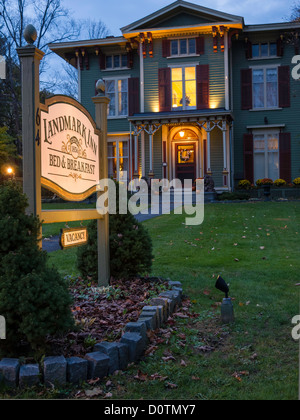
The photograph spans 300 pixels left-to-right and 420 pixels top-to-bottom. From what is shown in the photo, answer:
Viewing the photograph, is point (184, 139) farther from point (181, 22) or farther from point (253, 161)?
point (181, 22)

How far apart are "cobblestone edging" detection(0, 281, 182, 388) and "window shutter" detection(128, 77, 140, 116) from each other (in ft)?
67.0

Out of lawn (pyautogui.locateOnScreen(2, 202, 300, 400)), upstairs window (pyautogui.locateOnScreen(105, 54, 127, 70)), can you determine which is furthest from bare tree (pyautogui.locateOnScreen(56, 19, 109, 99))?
lawn (pyautogui.locateOnScreen(2, 202, 300, 400))

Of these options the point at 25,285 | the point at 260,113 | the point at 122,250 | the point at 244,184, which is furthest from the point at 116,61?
the point at 25,285

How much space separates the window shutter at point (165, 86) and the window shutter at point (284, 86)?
5.48 metres

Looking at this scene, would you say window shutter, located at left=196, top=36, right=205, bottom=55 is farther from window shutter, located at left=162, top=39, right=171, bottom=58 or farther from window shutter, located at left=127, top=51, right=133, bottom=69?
window shutter, located at left=127, top=51, right=133, bottom=69

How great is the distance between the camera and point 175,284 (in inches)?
221

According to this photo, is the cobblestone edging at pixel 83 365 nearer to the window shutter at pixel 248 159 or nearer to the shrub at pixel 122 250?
the shrub at pixel 122 250

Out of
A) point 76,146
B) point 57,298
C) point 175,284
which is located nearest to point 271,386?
point 57,298

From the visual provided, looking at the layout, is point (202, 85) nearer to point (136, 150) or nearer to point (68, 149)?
point (136, 150)

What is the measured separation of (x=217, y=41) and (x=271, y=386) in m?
21.0

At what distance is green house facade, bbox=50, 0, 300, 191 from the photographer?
21.7m

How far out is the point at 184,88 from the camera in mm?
22422

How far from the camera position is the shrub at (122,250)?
5.55 meters

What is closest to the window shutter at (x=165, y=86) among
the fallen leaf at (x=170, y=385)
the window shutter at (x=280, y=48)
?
the window shutter at (x=280, y=48)
